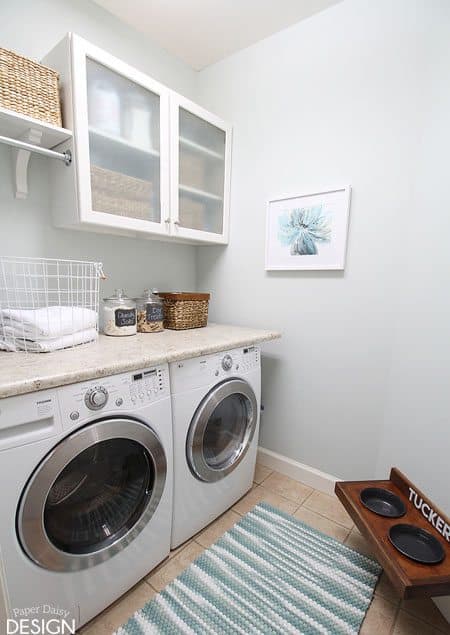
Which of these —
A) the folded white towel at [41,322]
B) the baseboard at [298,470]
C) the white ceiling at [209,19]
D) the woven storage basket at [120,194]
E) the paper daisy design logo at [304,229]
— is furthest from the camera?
the baseboard at [298,470]

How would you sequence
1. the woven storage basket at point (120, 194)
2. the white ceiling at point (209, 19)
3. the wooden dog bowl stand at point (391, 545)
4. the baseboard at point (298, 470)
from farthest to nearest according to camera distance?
the baseboard at point (298, 470)
the white ceiling at point (209, 19)
the woven storage basket at point (120, 194)
the wooden dog bowl stand at point (391, 545)

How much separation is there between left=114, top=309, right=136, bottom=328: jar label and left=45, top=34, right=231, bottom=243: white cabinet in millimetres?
392

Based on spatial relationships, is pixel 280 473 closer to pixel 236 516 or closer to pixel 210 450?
pixel 236 516

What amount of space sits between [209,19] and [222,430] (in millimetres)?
2137

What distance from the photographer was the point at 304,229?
1580 mm

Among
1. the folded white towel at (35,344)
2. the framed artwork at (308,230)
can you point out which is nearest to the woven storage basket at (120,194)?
the folded white towel at (35,344)

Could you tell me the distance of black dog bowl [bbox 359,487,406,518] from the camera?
4.00 ft

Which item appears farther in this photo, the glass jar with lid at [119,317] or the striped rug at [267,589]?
the glass jar with lid at [119,317]

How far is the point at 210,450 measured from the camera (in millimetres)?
1417

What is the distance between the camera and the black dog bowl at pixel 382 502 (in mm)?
1220

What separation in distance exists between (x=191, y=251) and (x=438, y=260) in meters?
1.49

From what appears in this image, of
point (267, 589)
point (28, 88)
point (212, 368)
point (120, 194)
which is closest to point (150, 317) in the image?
point (212, 368)

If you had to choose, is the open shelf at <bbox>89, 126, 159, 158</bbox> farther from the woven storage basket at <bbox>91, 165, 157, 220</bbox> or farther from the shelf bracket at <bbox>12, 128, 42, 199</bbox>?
the shelf bracket at <bbox>12, 128, 42, 199</bbox>

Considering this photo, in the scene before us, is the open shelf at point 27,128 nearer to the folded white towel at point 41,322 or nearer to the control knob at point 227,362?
the folded white towel at point 41,322
